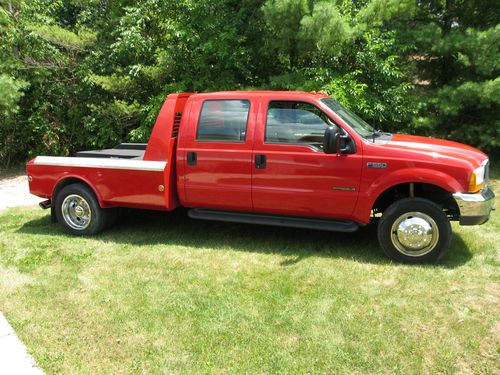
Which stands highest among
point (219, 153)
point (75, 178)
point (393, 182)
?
point (219, 153)

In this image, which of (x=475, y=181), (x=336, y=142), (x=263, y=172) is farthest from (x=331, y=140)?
(x=475, y=181)

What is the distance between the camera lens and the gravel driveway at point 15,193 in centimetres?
856

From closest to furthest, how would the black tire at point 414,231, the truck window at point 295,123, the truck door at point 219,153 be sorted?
the black tire at point 414,231, the truck window at point 295,123, the truck door at point 219,153

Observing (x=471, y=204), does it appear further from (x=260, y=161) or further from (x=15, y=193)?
(x=15, y=193)

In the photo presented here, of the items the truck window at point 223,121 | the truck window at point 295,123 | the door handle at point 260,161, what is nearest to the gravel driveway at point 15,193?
the truck window at point 223,121

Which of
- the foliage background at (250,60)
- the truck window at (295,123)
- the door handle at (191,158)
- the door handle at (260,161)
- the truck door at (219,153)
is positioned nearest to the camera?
the truck window at (295,123)

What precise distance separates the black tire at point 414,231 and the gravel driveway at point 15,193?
21.5ft

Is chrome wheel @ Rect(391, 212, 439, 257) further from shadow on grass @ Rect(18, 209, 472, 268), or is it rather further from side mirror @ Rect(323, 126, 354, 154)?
side mirror @ Rect(323, 126, 354, 154)

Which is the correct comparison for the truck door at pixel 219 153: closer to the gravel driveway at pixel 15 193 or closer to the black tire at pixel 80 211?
the black tire at pixel 80 211

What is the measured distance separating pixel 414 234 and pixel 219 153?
2423 mm

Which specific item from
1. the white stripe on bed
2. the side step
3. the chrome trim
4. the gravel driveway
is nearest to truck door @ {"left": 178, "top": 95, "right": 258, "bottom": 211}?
the side step

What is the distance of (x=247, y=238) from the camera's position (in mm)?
6055

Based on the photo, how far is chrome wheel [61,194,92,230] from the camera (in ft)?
20.4

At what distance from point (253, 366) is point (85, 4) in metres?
11.5
